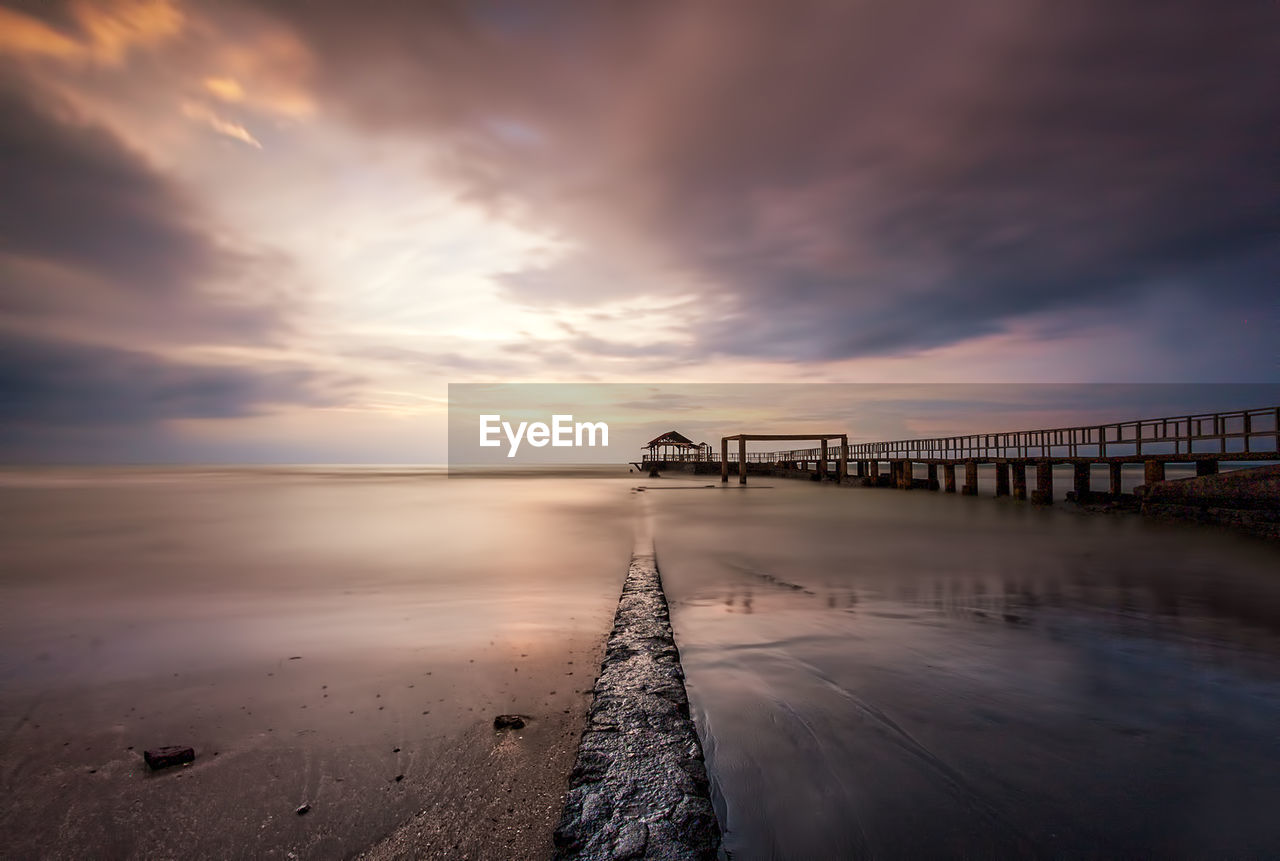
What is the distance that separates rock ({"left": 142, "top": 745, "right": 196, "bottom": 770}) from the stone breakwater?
245 cm

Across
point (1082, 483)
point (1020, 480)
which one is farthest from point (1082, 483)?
point (1020, 480)

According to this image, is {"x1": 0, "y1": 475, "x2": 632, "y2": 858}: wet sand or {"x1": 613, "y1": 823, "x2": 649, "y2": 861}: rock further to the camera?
{"x1": 0, "y1": 475, "x2": 632, "y2": 858}: wet sand

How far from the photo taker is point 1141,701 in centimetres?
427

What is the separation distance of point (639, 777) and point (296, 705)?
3.01m

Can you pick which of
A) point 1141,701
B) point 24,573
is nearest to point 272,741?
point 1141,701

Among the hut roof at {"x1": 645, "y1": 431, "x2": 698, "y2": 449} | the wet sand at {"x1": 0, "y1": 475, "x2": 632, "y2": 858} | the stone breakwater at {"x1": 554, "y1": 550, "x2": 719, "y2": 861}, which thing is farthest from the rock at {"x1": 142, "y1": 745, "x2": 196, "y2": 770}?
the hut roof at {"x1": 645, "y1": 431, "x2": 698, "y2": 449}

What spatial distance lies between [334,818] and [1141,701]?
5.58m

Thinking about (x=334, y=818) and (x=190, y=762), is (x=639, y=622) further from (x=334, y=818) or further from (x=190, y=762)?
(x=190, y=762)

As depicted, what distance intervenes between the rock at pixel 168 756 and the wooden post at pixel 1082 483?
26.9m

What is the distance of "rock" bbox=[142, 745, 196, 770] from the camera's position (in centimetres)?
330

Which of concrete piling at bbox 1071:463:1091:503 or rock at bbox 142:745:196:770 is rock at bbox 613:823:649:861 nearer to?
rock at bbox 142:745:196:770

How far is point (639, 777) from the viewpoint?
265 cm

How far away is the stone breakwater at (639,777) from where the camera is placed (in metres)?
2.21

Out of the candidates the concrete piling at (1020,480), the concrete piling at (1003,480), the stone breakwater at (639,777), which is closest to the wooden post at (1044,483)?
the concrete piling at (1020,480)
